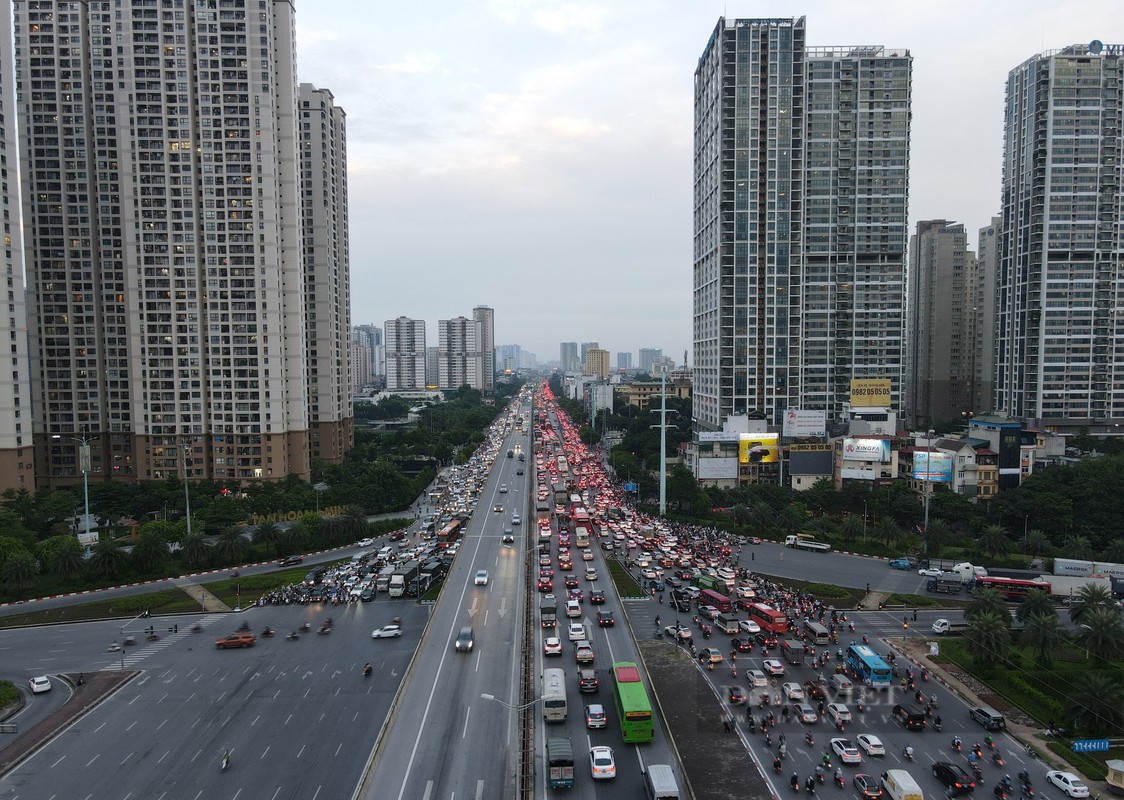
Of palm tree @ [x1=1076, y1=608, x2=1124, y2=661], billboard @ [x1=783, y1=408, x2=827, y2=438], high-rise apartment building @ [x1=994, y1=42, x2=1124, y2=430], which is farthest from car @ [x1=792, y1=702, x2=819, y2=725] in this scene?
high-rise apartment building @ [x1=994, y1=42, x2=1124, y2=430]

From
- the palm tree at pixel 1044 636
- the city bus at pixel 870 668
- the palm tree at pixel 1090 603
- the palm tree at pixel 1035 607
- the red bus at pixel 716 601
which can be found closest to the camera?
the city bus at pixel 870 668

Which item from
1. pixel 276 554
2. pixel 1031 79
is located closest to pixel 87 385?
pixel 276 554

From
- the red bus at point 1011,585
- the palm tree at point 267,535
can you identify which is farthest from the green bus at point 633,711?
the palm tree at point 267,535

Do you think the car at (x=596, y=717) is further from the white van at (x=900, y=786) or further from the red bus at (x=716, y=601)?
the red bus at (x=716, y=601)

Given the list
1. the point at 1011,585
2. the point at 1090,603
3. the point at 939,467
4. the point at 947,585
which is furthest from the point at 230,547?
the point at 939,467

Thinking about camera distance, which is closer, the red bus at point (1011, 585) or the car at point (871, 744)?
the car at point (871, 744)

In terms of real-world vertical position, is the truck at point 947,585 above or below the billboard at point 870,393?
below

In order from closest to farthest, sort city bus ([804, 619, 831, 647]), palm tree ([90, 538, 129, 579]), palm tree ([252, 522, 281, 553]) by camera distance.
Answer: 1. city bus ([804, 619, 831, 647])
2. palm tree ([90, 538, 129, 579])
3. palm tree ([252, 522, 281, 553])

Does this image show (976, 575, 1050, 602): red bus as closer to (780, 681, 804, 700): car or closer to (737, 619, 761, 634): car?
(737, 619, 761, 634): car
